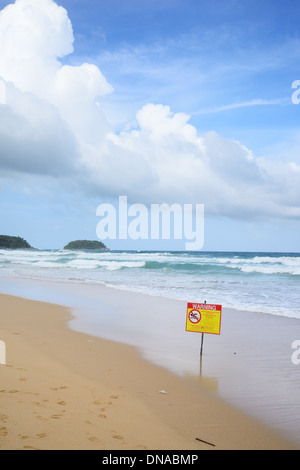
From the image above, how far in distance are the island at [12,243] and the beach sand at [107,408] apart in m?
131

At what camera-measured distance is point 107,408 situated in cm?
390

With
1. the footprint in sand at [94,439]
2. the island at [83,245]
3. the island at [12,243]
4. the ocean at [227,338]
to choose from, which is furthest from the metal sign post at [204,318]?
the island at [12,243]

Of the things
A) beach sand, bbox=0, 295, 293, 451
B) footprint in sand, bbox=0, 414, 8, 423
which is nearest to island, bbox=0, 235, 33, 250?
beach sand, bbox=0, 295, 293, 451

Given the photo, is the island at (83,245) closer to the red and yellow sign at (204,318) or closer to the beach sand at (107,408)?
the red and yellow sign at (204,318)

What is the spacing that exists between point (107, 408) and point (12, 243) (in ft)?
450

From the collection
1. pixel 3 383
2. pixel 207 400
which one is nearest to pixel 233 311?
pixel 207 400

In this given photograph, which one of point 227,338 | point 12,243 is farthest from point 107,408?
point 12,243

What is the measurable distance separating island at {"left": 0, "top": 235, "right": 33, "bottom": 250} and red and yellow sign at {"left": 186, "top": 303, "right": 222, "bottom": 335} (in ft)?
430

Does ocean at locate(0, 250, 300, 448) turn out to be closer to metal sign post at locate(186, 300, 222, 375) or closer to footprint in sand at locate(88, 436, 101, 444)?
metal sign post at locate(186, 300, 222, 375)

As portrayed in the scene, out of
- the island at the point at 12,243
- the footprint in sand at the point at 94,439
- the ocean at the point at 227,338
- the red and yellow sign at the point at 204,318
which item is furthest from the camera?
the island at the point at 12,243

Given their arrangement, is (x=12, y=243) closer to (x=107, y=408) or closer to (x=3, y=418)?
(x=107, y=408)

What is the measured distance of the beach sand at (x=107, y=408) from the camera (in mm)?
3178
